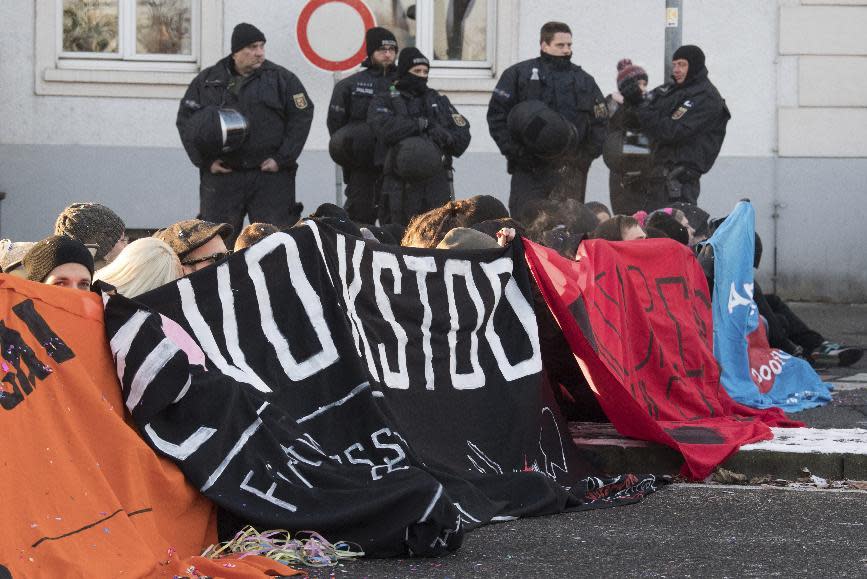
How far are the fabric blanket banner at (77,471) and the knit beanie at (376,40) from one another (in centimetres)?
773

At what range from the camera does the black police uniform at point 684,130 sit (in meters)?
13.5

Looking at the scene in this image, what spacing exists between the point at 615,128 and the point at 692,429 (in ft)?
20.0

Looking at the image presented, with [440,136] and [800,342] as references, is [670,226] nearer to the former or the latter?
[800,342]

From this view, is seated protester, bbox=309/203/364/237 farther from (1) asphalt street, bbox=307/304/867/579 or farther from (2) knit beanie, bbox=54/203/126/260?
(1) asphalt street, bbox=307/304/867/579

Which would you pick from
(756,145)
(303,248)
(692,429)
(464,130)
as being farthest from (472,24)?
(303,248)

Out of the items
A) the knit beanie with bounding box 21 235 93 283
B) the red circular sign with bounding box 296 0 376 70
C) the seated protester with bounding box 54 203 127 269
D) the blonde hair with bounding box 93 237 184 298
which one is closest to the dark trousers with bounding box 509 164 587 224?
the red circular sign with bounding box 296 0 376 70

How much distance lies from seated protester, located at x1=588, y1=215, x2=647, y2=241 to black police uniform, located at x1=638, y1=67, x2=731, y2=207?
4001 mm

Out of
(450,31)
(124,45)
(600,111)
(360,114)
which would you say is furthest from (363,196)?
(124,45)

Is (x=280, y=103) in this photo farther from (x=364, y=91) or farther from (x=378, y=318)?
(x=378, y=318)

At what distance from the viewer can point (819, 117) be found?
16.6 meters

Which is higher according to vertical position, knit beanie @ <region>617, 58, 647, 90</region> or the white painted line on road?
knit beanie @ <region>617, 58, 647, 90</region>

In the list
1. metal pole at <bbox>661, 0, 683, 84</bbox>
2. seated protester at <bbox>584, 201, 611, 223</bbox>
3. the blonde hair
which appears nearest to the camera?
the blonde hair

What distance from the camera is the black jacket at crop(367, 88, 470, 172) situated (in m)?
12.8

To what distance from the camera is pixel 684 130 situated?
44.1 feet
